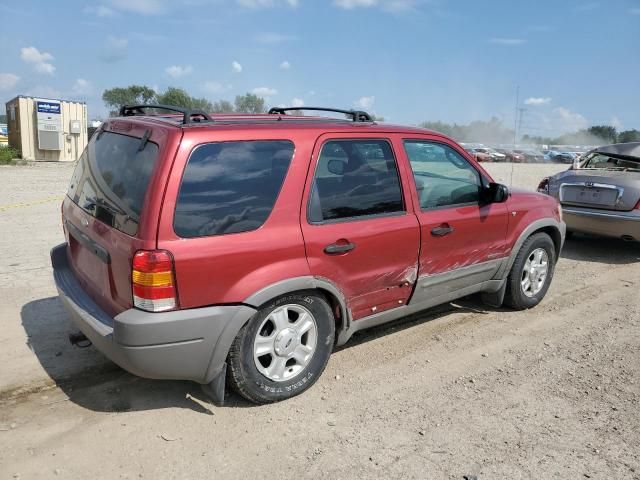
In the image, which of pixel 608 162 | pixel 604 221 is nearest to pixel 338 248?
pixel 604 221

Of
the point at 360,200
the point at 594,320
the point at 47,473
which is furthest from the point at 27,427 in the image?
the point at 594,320

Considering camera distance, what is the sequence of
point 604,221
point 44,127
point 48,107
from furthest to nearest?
point 44,127 < point 48,107 < point 604,221

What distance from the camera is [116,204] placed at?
129 inches

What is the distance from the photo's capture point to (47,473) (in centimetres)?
283

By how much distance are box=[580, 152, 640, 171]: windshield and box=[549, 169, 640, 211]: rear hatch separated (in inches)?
8.0

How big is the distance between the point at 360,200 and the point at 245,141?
3.12 feet

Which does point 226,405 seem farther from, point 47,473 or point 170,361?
point 47,473

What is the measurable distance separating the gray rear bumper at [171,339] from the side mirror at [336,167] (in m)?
1.10

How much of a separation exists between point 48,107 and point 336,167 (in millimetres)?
24379

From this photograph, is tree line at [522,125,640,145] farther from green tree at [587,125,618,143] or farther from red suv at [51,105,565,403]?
red suv at [51,105,565,403]

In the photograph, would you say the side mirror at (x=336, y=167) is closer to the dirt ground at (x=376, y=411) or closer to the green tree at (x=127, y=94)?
the dirt ground at (x=376, y=411)

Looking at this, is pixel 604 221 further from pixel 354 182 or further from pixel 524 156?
pixel 524 156

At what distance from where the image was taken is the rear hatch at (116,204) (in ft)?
9.84

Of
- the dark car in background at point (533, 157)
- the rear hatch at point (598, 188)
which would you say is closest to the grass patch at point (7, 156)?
the rear hatch at point (598, 188)
